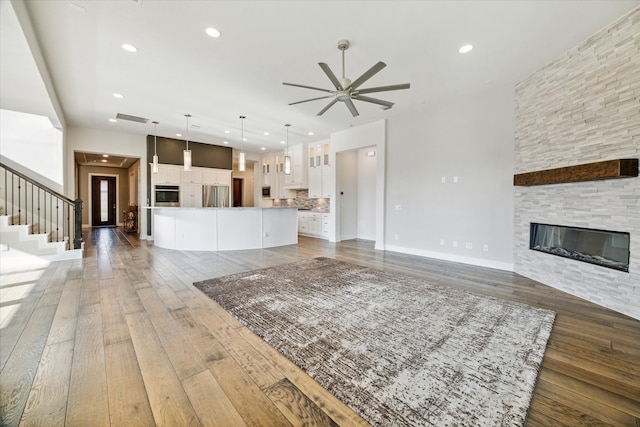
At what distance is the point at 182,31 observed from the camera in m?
3.06

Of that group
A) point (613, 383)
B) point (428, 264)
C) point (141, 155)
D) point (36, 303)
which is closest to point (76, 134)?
point (141, 155)

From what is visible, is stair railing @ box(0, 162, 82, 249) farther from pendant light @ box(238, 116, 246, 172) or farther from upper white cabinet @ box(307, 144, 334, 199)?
upper white cabinet @ box(307, 144, 334, 199)

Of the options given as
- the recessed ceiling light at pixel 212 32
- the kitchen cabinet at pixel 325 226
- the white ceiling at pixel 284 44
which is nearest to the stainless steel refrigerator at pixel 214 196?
the kitchen cabinet at pixel 325 226

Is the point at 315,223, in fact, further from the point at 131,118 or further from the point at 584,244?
the point at 584,244

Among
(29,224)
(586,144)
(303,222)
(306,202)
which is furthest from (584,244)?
(29,224)

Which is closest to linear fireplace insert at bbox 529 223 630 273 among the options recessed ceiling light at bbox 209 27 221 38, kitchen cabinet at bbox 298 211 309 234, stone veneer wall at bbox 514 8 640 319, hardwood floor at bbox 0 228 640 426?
stone veneer wall at bbox 514 8 640 319

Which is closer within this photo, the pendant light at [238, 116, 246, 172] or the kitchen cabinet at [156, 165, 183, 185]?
the pendant light at [238, 116, 246, 172]

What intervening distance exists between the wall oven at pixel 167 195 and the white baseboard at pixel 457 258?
21.4ft

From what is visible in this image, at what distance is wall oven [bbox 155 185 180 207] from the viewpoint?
7.84 metres

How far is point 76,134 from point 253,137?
4.59 m

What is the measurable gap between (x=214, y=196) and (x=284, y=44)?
6446mm

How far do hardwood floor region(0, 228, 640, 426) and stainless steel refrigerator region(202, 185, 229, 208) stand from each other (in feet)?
17.5

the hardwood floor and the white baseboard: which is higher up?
the white baseboard

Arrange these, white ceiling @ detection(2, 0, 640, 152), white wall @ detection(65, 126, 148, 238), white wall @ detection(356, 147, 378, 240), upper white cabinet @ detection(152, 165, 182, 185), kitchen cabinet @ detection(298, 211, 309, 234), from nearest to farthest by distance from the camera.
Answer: white ceiling @ detection(2, 0, 640, 152)
white wall @ detection(65, 126, 148, 238)
upper white cabinet @ detection(152, 165, 182, 185)
white wall @ detection(356, 147, 378, 240)
kitchen cabinet @ detection(298, 211, 309, 234)
